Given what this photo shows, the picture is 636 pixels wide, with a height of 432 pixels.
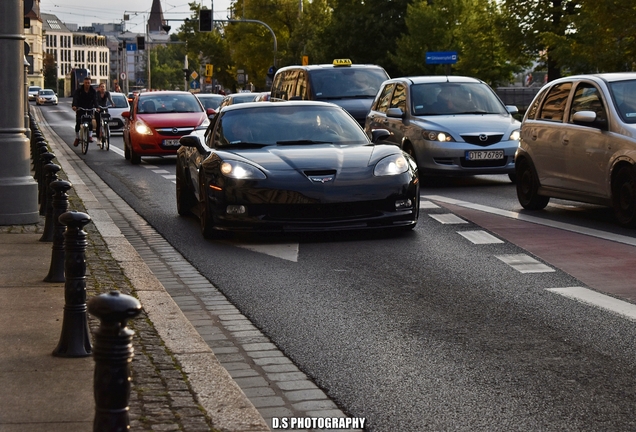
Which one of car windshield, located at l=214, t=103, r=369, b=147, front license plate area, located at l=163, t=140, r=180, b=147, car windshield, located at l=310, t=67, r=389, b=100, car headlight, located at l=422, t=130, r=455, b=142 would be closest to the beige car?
car windshield, located at l=214, t=103, r=369, b=147

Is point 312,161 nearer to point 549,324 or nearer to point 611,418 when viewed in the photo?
point 549,324

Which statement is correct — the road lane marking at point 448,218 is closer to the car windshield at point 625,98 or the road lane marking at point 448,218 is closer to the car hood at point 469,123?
the car windshield at point 625,98

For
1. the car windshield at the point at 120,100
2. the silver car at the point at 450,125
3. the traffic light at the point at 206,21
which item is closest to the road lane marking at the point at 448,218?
the silver car at the point at 450,125

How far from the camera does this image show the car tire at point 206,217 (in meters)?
11.9

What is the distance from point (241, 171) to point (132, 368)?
5972 millimetres

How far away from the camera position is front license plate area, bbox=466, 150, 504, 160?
18.3 m

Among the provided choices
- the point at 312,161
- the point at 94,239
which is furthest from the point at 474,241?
the point at 94,239

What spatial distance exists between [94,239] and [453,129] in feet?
26.7

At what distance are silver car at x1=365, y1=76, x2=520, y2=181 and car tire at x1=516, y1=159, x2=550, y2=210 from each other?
3273 millimetres

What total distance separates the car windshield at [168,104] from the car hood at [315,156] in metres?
16.2

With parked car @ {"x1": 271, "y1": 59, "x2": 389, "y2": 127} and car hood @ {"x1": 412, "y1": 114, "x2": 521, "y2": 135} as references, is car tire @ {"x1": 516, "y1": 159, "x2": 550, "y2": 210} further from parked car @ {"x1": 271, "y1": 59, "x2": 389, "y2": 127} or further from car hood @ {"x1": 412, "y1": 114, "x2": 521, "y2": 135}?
parked car @ {"x1": 271, "y1": 59, "x2": 389, "y2": 127}

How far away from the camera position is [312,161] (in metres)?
11.8

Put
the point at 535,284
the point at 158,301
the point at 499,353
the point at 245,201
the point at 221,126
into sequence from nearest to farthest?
the point at 499,353, the point at 158,301, the point at 535,284, the point at 245,201, the point at 221,126

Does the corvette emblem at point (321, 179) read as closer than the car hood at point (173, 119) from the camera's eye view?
Yes
